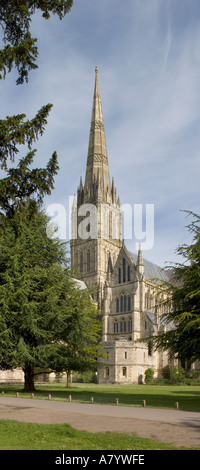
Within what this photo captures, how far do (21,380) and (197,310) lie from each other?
107 feet

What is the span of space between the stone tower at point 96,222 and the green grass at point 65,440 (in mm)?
62615

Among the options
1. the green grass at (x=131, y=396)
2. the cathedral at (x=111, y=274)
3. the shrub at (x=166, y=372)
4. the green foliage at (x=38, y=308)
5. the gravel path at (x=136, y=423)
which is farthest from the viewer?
the shrub at (x=166, y=372)

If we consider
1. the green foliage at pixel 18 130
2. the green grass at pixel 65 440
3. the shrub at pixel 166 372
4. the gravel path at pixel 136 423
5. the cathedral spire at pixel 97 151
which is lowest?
the shrub at pixel 166 372

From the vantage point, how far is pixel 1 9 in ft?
38.0

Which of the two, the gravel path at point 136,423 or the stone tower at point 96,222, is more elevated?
the stone tower at point 96,222

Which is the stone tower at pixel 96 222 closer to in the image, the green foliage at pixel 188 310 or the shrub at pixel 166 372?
the shrub at pixel 166 372

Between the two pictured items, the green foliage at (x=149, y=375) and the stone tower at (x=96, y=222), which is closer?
the green foliage at (x=149, y=375)

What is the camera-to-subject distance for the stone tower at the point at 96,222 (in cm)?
7719

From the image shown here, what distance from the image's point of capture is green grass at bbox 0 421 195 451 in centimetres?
845

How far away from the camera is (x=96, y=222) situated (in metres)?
79.9

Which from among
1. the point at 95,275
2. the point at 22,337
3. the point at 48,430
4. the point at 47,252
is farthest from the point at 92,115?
the point at 48,430

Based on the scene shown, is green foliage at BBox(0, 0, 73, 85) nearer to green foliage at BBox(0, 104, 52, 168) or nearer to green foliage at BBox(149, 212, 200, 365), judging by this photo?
green foliage at BBox(0, 104, 52, 168)

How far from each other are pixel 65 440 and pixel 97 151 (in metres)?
81.7

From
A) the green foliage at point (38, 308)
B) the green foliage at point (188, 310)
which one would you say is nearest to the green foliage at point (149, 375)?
the green foliage at point (38, 308)
